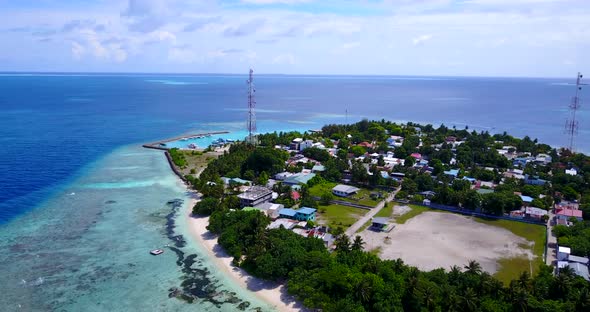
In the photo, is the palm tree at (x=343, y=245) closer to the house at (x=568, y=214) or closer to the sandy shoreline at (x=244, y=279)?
the sandy shoreline at (x=244, y=279)

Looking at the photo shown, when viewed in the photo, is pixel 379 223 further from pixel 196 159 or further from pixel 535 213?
pixel 196 159

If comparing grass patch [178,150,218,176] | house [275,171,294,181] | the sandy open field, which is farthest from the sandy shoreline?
grass patch [178,150,218,176]

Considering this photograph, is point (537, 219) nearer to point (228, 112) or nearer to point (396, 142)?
point (396, 142)

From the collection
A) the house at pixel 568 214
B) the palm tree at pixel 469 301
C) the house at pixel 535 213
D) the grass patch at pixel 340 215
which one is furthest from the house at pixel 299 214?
the house at pixel 568 214

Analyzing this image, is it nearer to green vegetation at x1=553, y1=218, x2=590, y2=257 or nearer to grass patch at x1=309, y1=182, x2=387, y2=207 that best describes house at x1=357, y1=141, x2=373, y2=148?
grass patch at x1=309, y1=182, x2=387, y2=207

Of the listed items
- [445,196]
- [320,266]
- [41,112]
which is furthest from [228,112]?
[320,266]

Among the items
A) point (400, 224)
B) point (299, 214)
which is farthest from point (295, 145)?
point (400, 224)

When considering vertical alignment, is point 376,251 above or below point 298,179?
below
